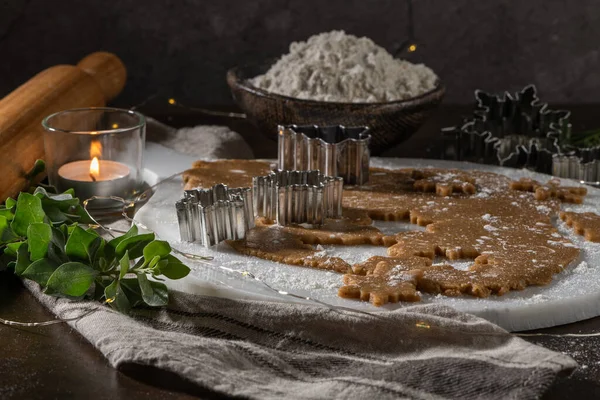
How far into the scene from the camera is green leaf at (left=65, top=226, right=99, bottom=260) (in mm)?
1132

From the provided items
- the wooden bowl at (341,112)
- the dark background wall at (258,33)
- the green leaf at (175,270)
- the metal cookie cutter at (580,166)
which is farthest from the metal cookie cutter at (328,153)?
the dark background wall at (258,33)

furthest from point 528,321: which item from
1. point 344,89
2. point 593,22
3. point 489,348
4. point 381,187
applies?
point 593,22

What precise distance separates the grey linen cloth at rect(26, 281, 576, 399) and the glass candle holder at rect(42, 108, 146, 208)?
37 centimetres

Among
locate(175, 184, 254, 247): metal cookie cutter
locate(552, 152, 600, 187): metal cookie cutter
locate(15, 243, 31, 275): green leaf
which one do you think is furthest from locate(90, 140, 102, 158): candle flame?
locate(552, 152, 600, 187): metal cookie cutter

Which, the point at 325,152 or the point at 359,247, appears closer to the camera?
the point at 359,247

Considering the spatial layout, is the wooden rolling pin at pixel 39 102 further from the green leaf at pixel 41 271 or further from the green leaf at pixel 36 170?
the green leaf at pixel 41 271

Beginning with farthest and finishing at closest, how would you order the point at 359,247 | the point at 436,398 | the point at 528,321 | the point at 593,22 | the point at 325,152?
the point at 593,22, the point at 325,152, the point at 359,247, the point at 528,321, the point at 436,398

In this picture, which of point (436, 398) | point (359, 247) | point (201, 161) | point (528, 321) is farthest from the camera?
point (201, 161)

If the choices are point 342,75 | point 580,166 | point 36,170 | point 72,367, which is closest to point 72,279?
point 72,367

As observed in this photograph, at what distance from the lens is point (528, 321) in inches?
44.1

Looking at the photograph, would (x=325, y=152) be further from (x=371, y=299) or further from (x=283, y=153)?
(x=371, y=299)

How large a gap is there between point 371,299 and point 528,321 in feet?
0.61

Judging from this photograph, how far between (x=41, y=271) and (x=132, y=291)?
112mm

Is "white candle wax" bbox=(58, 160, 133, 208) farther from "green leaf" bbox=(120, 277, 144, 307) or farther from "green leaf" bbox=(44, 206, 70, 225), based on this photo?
"green leaf" bbox=(120, 277, 144, 307)
